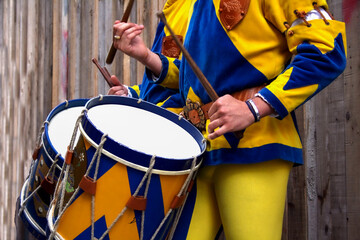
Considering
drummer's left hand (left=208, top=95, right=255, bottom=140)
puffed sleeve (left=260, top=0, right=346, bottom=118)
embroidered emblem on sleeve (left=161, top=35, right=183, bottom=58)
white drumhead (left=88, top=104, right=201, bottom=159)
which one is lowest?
white drumhead (left=88, top=104, right=201, bottom=159)

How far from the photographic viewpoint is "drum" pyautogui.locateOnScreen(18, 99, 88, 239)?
1695mm

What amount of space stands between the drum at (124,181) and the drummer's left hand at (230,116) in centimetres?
14

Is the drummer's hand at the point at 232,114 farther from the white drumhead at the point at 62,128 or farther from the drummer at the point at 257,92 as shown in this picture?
the white drumhead at the point at 62,128

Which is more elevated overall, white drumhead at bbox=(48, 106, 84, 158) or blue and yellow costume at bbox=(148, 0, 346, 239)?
blue and yellow costume at bbox=(148, 0, 346, 239)

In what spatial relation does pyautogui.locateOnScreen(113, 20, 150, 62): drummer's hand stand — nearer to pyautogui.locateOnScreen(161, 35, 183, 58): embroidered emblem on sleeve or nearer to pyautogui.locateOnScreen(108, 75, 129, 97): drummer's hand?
pyautogui.locateOnScreen(161, 35, 183, 58): embroidered emblem on sleeve

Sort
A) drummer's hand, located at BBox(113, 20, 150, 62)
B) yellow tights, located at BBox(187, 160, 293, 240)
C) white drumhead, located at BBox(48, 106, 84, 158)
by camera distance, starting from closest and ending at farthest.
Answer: yellow tights, located at BBox(187, 160, 293, 240), drummer's hand, located at BBox(113, 20, 150, 62), white drumhead, located at BBox(48, 106, 84, 158)

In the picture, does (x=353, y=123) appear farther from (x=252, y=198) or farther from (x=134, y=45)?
(x=134, y=45)

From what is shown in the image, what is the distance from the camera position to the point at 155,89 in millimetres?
1940

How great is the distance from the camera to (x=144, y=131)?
1409 millimetres

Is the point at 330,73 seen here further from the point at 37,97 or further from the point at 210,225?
the point at 37,97

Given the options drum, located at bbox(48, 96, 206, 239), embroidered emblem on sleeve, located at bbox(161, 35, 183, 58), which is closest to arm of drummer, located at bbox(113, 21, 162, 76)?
embroidered emblem on sleeve, located at bbox(161, 35, 183, 58)

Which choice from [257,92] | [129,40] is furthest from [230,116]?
[129,40]

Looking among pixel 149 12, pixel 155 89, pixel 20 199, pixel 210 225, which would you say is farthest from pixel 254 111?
pixel 149 12

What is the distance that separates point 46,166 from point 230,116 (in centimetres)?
82
